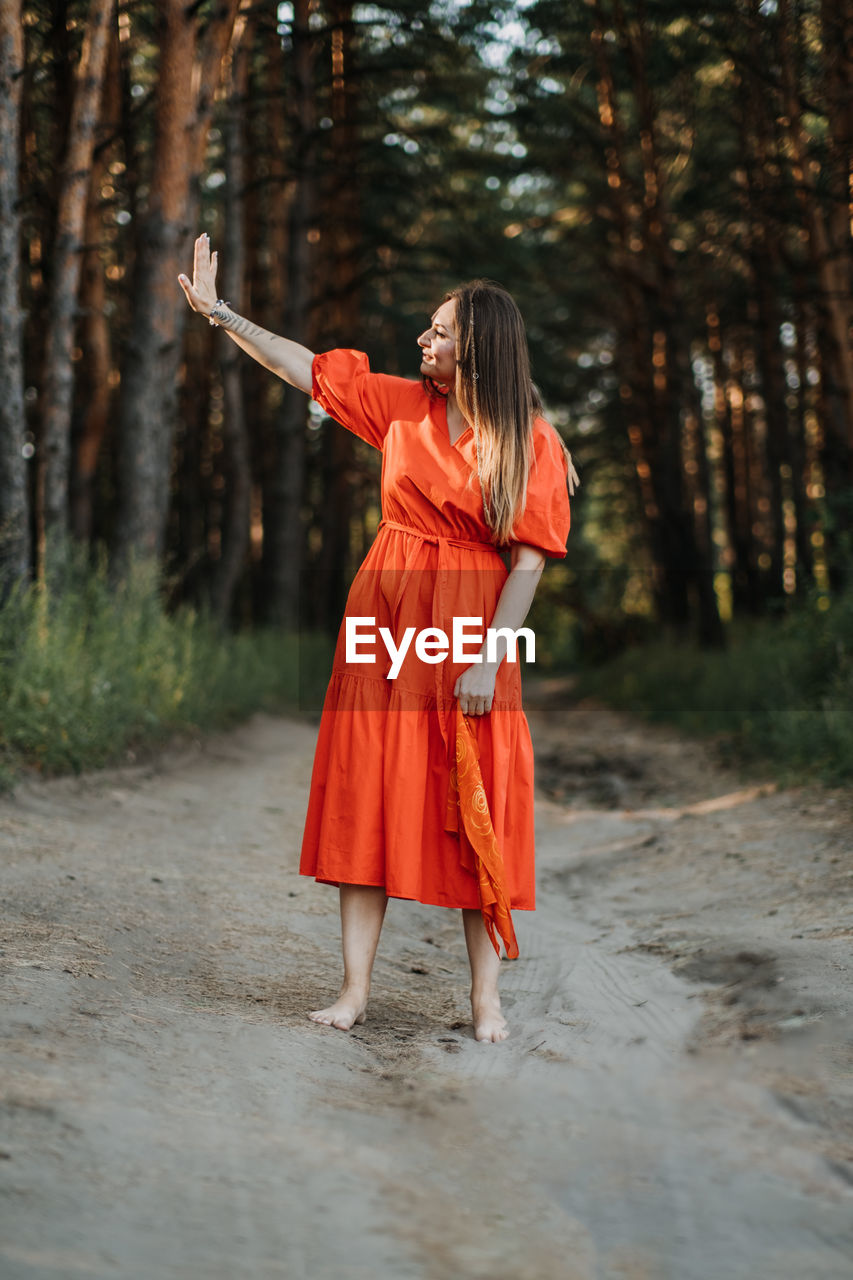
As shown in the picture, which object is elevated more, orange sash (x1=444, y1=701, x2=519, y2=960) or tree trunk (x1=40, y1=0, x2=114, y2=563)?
tree trunk (x1=40, y1=0, x2=114, y2=563)

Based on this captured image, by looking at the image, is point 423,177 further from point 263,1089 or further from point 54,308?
point 263,1089

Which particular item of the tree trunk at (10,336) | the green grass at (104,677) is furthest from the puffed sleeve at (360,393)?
the tree trunk at (10,336)

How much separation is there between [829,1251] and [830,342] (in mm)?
11177

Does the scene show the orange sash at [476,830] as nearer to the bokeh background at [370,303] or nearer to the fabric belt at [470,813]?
the fabric belt at [470,813]

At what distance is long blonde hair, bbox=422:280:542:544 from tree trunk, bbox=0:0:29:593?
496cm

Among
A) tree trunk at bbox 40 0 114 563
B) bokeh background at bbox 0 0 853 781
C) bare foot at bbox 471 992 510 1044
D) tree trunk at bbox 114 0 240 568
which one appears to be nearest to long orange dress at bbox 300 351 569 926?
bare foot at bbox 471 992 510 1044

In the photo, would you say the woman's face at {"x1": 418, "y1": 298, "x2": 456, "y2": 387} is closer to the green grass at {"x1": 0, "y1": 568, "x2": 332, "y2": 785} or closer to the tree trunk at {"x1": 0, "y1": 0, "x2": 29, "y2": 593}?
the green grass at {"x1": 0, "y1": 568, "x2": 332, "y2": 785}

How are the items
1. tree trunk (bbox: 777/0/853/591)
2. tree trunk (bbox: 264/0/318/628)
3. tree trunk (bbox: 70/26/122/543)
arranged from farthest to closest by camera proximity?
tree trunk (bbox: 264/0/318/628), tree trunk (bbox: 70/26/122/543), tree trunk (bbox: 777/0/853/591)

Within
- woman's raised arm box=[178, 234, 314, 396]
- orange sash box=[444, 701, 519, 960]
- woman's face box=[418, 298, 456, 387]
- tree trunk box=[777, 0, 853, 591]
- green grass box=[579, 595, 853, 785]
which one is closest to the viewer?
orange sash box=[444, 701, 519, 960]

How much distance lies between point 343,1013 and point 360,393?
1880mm

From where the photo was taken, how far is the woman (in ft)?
11.3

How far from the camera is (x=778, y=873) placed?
5.79 metres

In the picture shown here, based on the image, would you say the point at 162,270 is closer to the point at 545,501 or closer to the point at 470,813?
the point at 545,501

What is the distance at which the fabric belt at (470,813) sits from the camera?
11.1 feet
